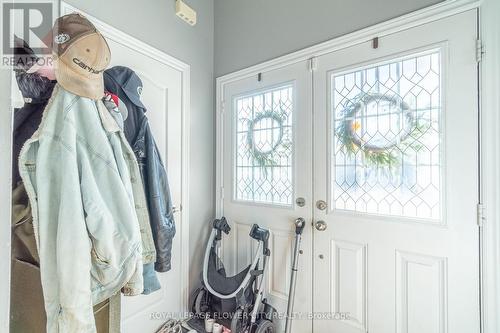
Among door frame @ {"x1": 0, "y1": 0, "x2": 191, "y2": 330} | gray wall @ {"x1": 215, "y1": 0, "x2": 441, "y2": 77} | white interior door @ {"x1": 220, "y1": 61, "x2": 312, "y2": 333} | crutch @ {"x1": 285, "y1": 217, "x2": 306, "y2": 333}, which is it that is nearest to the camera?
door frame @ {"x1": 0, "y1": 0, "x2": 191, "y2": 330}

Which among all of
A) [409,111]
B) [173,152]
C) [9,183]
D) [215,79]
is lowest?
[9,183]

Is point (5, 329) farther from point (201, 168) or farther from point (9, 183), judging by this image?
point (201, 168)

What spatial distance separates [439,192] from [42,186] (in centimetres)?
180

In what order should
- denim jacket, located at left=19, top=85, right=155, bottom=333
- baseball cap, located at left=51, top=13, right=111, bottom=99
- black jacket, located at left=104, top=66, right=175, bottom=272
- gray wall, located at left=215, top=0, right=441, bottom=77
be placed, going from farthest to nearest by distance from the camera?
gray wall, located at left=215, top=0, right=441, bottom=77 < black jacket, located at left=104, top=66, right=175, bottom=272 < baseball cap, located at left=51, top=13, right=111, bottom=99 < denim jacket, located at left=19, top=85, right=155, bottom=333

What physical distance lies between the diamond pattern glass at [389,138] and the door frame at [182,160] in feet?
3.88

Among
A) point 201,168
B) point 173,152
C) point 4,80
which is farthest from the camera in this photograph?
point 201,168

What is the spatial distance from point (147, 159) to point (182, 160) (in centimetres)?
61

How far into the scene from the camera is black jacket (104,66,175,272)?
1.29 metres

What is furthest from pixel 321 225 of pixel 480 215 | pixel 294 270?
pixel 480 215

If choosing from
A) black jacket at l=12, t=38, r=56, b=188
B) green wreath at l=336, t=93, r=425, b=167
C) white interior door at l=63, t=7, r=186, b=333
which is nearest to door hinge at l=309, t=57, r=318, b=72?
green wreath at l=336, t=93, r=425, b=167

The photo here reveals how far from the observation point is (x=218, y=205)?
221 cm

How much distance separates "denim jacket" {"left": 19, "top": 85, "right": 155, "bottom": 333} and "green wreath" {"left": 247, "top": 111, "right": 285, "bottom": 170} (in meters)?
1.20

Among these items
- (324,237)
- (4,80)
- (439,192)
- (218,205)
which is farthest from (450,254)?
(4,80)

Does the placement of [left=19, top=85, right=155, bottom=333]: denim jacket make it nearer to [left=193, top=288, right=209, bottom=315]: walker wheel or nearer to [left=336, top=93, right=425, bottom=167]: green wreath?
[left=193, top=288, right=209, bottom=315]: walker wheel
